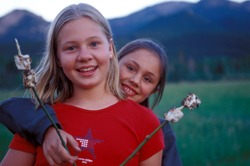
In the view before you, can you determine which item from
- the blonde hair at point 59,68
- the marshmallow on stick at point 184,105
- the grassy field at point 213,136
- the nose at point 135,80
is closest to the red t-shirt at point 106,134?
the blonde hair at point 59,68

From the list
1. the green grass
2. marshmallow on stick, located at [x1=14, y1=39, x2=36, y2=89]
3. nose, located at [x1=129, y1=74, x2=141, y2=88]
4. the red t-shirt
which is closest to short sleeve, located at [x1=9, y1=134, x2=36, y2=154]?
the red t-shirt

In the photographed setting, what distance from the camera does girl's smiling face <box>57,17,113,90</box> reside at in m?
1.64

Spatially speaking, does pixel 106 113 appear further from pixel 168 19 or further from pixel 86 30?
pixel 168 19

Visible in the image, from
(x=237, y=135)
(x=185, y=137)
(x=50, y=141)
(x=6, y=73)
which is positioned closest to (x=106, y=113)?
(x=50, y=141)

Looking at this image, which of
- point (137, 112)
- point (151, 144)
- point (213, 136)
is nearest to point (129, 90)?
point (137, 112)

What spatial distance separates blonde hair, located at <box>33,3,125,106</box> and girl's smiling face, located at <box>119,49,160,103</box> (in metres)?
0.35

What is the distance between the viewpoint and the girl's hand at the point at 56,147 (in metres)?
1.21

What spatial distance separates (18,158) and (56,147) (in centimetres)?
43

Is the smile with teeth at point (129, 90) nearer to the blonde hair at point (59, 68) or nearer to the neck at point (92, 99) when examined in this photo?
the blonde hair at point (59, 68)

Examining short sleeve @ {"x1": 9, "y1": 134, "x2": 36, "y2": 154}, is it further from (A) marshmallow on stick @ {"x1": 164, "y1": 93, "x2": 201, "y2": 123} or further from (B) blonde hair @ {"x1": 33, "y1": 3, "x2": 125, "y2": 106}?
(A) marshmallow on stick @ {"x1": 164, "y1": 93, "x2": 201, "y2": 123}

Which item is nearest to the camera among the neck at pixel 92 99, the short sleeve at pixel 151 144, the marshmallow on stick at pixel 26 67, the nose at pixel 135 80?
the marshmallow on stick at pixel 26 67

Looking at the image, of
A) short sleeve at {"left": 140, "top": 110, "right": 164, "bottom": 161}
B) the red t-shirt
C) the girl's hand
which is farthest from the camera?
short sleeve at {"left": 140, "top": 110, "right": 164, "bottom": 161}

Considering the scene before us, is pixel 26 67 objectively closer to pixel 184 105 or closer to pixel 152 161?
pixel 184 105

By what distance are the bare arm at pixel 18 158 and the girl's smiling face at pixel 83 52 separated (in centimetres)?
51
